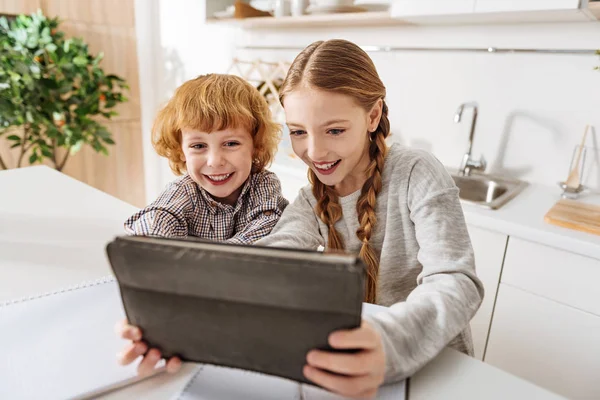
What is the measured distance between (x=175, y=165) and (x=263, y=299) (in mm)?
760

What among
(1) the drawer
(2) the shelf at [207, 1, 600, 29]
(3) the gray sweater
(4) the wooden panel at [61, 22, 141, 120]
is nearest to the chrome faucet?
(2) the shelf at [207, 1, 600, 29]

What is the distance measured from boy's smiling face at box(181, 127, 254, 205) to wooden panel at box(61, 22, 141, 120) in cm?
284

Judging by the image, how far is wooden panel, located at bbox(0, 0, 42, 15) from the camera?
2.85 meters

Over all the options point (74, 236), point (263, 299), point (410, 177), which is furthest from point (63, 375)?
point (410, 177)

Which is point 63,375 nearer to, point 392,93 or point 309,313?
point 309,313

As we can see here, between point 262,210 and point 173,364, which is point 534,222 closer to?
point 262,210

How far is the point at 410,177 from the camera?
2.99 feet

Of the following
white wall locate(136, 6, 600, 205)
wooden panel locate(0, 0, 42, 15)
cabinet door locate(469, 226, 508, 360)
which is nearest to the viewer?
cabinet door locate(469, 226, 508, 360)

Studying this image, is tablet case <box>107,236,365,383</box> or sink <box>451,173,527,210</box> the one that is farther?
sink <box>451,173,527,210</box>

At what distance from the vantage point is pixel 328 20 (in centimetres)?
221

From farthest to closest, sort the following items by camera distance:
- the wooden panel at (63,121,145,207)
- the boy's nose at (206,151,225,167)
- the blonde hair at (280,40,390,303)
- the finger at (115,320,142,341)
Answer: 1. the wooden panel at (63,121,145,207)
2. the boy's nose at (206,151,225,167)
3. the blonde hair at (280,40,390,303)
4. the finger at (115,320,142,341)

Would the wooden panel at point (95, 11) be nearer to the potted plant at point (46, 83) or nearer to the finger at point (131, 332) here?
the potted plant at point (46, 83)

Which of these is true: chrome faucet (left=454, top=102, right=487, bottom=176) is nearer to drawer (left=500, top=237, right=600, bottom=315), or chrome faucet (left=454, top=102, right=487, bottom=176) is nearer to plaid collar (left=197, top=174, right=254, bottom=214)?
drawer (left=500, top=237, right=600, bottom=315)

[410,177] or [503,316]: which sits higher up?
[410,177]
